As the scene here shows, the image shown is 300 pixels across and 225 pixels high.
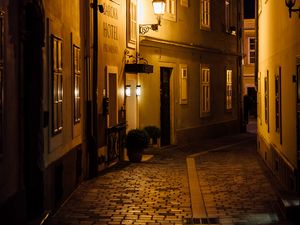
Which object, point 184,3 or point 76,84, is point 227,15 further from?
point 76,84

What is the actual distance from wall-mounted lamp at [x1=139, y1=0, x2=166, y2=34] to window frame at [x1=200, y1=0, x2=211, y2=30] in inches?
215

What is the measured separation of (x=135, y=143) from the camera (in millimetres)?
16406

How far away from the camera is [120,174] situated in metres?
14.2

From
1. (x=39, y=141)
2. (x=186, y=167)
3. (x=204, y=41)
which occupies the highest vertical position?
(x=204, y=41)

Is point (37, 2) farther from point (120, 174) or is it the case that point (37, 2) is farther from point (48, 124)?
point (120, 174)

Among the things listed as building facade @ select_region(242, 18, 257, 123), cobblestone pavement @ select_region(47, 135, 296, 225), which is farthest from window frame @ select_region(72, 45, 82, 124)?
building facade @ select_region(242, 18, 257, 123)

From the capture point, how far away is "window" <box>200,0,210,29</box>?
79.8 feet

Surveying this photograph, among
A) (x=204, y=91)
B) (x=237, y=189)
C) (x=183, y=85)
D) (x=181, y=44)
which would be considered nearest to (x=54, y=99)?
(x=237, y=189)

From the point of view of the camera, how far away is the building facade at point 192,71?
20266mm

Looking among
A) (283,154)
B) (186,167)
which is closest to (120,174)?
(186,167)

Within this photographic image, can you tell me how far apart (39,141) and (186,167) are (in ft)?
24.2

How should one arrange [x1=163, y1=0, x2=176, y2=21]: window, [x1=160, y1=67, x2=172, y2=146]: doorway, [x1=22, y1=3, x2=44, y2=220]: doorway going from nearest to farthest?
[x1=22, y1=3, x2=44, y2=220]: doorway → [x1=163, y1=0, x2=176, y2=21]: window → [x1=160, y1=67, x2=172, y2=146]: doorway

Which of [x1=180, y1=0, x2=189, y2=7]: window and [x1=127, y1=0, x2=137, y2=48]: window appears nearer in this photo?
[x1=127, y1=0, x2=137, y2=48]: window

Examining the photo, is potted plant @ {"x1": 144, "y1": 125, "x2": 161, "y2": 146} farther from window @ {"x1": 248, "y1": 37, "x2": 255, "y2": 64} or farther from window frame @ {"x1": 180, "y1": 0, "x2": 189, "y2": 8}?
window @ {"x1": 248, "y1": 37, "x2": 255, "y2": 64}
